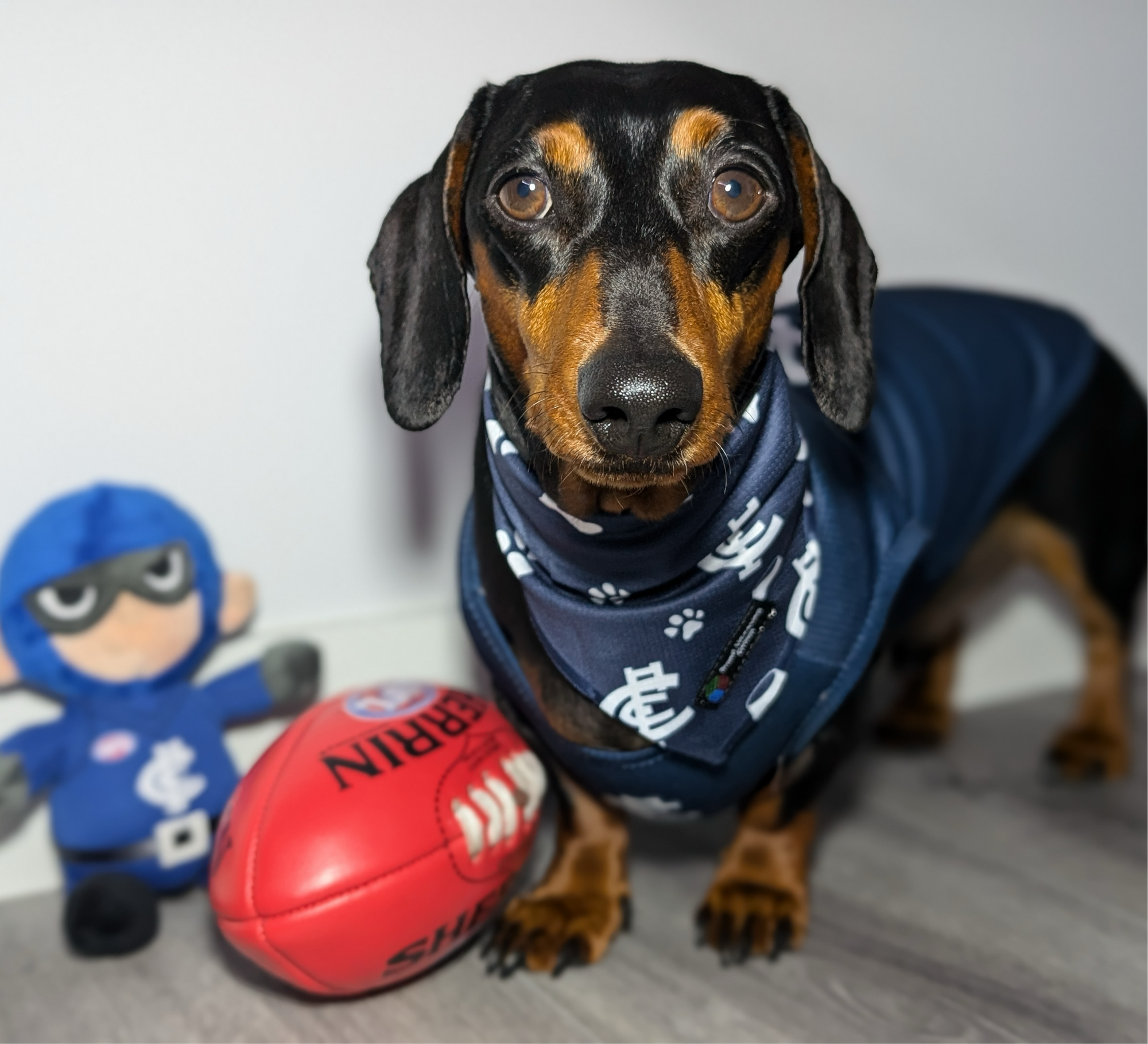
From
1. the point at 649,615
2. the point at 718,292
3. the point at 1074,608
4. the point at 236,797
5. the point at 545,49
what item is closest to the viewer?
the point at 718,292

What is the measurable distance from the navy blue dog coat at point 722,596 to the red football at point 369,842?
0.47 feet

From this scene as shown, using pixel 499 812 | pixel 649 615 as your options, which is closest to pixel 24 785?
→ pixel 499 812

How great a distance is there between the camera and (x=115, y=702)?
215 centimetres

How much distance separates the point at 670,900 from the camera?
2193 millimetres

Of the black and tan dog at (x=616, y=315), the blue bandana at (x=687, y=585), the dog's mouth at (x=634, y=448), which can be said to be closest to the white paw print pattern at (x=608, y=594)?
the blue bandana at (x=687, y=585)

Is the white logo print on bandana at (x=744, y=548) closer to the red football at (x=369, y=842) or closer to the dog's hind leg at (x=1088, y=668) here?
the red football at (x=369, y=842)

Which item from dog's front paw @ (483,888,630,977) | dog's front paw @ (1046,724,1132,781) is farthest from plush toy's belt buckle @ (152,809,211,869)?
dog's front paw @ (1046,724,1132,781)

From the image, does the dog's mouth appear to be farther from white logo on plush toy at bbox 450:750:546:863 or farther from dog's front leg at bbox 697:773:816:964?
dog's front leg at bbox 697:773:816:964

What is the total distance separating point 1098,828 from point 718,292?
1.52 metres

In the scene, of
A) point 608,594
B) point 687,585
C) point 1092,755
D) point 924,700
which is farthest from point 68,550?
point 1092,755

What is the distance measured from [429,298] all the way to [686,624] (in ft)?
1.92

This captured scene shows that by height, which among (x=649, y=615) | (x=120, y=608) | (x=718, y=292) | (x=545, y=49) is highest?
(x=545, y=49)

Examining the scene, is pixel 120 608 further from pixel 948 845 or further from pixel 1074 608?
pixel 1074 608

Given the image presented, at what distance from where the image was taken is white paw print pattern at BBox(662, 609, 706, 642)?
1.73 meters
